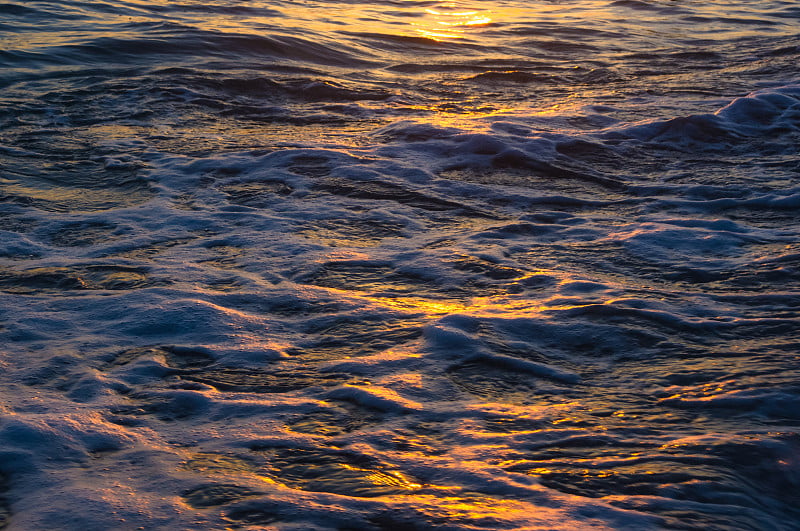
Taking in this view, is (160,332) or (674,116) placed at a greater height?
(674,116)

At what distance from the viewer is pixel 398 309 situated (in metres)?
3.28

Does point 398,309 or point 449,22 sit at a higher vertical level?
point 449,22

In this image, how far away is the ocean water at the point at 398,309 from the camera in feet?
7.08

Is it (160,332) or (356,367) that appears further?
(160,332)

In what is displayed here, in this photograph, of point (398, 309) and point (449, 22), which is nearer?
point (398, 309)

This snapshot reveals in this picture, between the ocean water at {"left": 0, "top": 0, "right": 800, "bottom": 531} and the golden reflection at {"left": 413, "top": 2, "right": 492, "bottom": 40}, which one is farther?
the golden reflection at {"left": 413, "top": 2, "right": 492, "bottom": 40}

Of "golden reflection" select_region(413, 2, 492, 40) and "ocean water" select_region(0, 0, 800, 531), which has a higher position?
Answer: "golden reflection" select_region(413, 2, 492, 40)

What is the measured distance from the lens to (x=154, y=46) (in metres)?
9.57

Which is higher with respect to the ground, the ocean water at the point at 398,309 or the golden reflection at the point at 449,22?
the golden reflection at the point at 449,22

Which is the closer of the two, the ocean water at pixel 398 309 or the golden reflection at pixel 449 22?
the ocean water at pixel 398 309

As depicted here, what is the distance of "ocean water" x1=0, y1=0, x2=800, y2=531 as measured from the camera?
216 cm

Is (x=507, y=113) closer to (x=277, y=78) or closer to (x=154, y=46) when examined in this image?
(x=277, y=78)

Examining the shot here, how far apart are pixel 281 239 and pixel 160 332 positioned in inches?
44.7

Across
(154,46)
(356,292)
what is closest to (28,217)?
(356,292)
